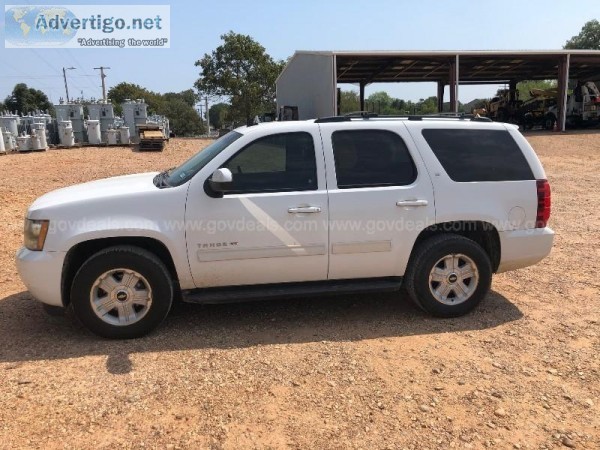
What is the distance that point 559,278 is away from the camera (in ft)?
18.5

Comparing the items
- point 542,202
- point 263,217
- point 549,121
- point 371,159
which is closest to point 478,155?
point 542,202

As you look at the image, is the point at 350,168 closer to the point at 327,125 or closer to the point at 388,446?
the point at 327,125

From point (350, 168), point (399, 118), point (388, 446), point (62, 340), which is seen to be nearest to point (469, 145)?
point (399, 118)

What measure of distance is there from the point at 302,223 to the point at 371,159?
2.91ft

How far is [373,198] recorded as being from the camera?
4289 millimetres

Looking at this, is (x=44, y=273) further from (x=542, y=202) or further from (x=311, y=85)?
(x=311, y=85)

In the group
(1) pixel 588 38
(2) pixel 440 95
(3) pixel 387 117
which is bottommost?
(3) pixel 387 117

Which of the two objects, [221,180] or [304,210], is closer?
[221,180]

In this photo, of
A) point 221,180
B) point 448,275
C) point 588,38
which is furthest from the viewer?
point 588,38

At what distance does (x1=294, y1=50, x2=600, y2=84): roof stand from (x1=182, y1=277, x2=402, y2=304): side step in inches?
846

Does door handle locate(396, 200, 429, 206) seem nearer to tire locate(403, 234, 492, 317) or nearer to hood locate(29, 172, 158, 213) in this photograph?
tire locate(403, 234, 492, 317)

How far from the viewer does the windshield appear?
4232mm

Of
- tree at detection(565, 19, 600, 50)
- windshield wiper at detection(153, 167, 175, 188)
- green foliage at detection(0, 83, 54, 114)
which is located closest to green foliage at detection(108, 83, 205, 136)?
green foliage at detection(0, 83, 54, 114)

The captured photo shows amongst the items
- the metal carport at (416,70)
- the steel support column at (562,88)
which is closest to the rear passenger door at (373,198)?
the metal carport at (416,70)
